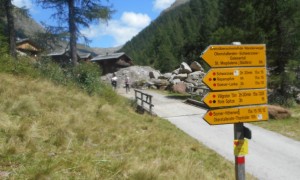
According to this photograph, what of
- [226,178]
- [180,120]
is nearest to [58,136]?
[226,178]

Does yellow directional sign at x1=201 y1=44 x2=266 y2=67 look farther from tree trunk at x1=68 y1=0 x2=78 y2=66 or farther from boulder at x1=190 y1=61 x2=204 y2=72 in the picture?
boulder at x1=190 y1=61 x2=204 y2=72

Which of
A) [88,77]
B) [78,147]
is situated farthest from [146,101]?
[78,147]

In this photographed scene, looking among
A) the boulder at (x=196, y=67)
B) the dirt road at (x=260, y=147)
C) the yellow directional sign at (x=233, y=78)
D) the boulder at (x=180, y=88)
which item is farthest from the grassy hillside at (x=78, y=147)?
the boulder at (x=196, y=67)

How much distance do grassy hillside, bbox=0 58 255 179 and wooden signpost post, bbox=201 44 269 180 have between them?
1785mm

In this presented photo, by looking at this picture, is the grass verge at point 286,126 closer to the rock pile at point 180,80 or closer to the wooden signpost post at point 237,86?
the wooden signpost post at point 237,86

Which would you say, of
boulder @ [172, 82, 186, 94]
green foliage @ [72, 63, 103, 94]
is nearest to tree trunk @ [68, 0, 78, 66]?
green foliage @ [72, 63, 103, 94]

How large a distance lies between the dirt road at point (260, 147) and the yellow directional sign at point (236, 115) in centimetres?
426

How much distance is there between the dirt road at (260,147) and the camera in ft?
30.1

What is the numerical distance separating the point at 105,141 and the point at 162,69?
68905 millimetres

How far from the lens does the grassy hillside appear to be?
6016mm

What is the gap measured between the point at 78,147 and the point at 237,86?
406 centimetres

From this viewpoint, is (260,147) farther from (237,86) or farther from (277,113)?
(237,86)

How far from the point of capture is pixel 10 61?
15766 millimetres

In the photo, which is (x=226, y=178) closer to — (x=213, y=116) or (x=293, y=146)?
(x=213, y=116)
